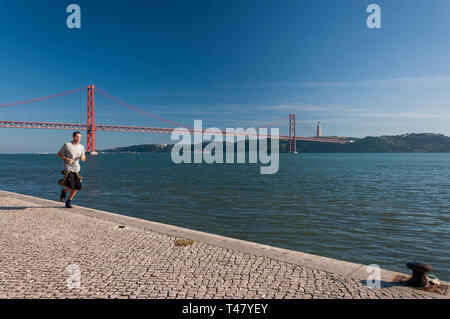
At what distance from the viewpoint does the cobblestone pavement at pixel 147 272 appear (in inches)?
111

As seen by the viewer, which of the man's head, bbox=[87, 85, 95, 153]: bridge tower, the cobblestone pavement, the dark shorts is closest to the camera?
the cobblestone pavement

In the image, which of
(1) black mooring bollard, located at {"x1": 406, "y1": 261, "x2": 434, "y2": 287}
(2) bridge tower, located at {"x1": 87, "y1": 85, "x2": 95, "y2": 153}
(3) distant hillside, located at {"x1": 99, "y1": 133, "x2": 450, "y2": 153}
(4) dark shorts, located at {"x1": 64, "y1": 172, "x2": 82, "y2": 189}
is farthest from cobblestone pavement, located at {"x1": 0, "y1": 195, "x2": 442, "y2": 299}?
(3) distant hillside, located at {"x1": 99, "y1": 133, "x2": 450, "y2": 153}

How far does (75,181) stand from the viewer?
21.5 feet

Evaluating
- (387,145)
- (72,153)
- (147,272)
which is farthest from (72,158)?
(387,145)

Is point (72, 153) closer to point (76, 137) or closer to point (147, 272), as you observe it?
point (76, 137)

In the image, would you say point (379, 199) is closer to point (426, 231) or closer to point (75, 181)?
point (426, 231)

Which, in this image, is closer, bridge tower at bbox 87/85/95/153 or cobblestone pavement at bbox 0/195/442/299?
cobblestone pavement at bbox 0/195/442/299

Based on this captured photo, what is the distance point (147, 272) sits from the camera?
3.31m

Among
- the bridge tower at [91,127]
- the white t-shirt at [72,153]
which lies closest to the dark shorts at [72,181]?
the white t-shirt at [72,153]

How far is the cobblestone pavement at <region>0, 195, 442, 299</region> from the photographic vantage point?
2.83 metres

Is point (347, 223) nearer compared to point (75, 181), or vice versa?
point (75, 181)

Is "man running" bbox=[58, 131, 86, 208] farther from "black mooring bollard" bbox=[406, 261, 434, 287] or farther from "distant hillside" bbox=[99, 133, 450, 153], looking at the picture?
"distant hillside" bbox=[99, 133, 450, 153]
